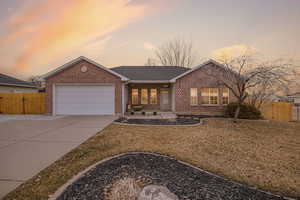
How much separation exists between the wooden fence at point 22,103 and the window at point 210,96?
1542 centimetres

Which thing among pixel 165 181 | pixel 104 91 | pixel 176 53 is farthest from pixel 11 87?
pixel 176 53

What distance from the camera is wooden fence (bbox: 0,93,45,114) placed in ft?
43.8

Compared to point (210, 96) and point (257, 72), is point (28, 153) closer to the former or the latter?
point (257, 72)

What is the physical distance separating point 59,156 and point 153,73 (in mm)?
13069

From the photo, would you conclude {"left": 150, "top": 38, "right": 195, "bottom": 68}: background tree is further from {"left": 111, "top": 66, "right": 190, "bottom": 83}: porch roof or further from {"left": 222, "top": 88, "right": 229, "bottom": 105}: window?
{"left": 222, "top": 88, "right": 229, "bottom": 105}: window

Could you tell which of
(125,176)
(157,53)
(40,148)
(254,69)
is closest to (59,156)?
(40,148)

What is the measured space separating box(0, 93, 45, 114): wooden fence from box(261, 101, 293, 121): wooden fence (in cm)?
2121

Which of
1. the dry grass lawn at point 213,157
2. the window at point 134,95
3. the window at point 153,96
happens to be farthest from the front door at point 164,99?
the dry grass lawn at point 213,157

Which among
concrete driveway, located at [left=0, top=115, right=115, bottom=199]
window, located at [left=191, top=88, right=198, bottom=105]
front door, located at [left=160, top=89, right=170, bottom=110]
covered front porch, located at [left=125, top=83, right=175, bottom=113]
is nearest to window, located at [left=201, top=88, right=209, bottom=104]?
window, located at [left=191, top=88, right=198, bottom=105]

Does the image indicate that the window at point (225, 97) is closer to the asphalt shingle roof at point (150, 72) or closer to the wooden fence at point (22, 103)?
the asphalt shingle roof at point (150, 72)

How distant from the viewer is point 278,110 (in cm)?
1255

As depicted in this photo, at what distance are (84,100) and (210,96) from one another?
11.5 meters

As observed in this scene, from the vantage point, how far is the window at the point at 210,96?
507 inches

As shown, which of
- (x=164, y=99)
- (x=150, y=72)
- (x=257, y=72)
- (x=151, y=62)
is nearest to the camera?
(x=257, y=72)
